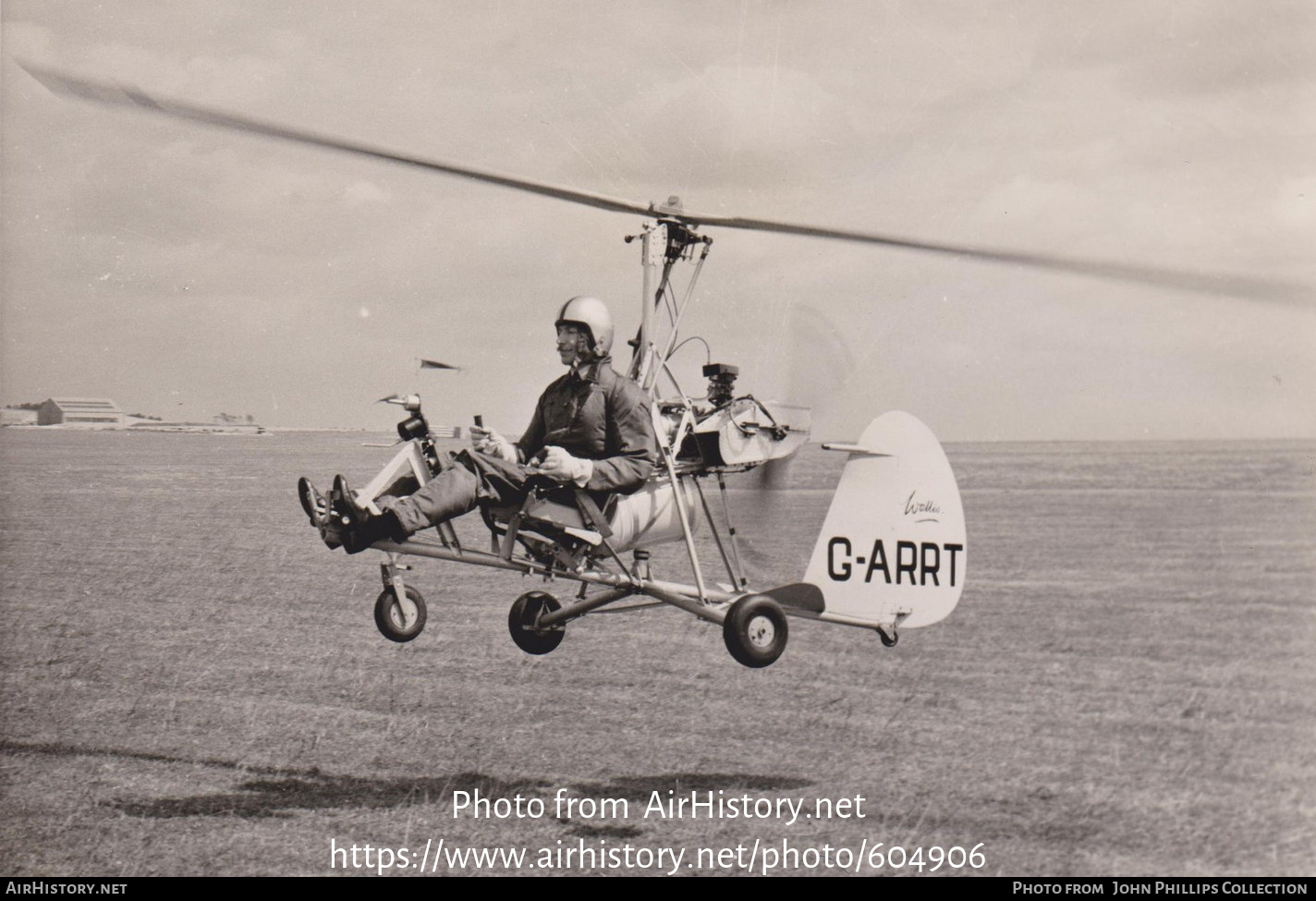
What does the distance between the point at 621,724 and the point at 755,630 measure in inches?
222

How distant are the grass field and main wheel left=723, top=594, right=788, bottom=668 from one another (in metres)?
0.67

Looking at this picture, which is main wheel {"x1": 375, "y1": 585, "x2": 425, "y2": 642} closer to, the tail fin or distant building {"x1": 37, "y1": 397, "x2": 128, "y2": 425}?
the tail fin

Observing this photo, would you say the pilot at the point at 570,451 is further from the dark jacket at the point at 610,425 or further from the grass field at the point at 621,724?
the grass field at the point at 621,724

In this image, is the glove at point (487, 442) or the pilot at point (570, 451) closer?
the pilot at point (570, 451)

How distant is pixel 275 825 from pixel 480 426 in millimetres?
4307

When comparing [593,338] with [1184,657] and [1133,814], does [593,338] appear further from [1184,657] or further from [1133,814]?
[1184,657]

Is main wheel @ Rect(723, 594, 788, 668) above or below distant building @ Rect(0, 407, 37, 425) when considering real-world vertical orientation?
below

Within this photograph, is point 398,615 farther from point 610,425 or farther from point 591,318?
point 591,318

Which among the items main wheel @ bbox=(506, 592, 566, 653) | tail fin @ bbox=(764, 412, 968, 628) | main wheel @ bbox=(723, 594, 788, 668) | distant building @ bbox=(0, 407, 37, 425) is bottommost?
main wheel @ bbox=(506, 592, 566, 653)

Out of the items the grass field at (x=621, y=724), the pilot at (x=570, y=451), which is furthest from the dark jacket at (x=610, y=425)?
the grass field at (x=621, y=724)

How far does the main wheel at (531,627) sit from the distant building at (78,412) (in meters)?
4.84

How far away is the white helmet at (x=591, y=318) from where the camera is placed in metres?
6.53

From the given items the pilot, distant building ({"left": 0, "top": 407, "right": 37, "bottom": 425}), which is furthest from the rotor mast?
distant building ({"left": 0, "top": 407, "right": 37, "bottom": 425})

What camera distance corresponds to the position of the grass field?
8664 millimetres
